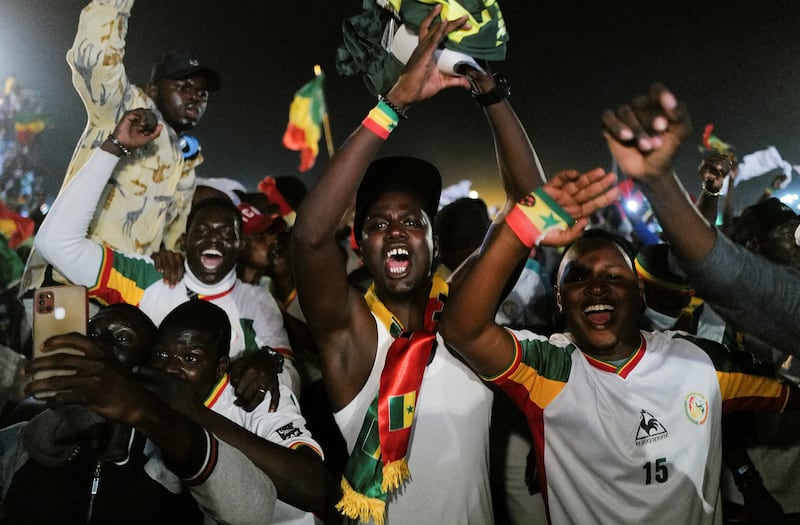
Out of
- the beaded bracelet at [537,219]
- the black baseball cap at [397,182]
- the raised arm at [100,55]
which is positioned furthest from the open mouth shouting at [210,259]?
the beaded bracelet at [537,219]

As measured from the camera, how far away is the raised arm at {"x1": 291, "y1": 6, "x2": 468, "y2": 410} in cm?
188

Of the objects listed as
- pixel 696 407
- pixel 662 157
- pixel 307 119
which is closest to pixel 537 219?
pixel 662 157

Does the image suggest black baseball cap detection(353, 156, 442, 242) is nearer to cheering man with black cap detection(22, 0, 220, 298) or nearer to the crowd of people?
the crowd of people

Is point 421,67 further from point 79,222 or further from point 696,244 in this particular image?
point 79,222

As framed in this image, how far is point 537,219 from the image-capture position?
182cm

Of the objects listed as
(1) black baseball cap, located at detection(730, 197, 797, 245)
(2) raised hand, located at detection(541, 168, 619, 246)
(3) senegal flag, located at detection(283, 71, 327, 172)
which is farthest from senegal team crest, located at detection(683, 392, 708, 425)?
(3) senegal flag, located at detection(283, 71, 327, 172)

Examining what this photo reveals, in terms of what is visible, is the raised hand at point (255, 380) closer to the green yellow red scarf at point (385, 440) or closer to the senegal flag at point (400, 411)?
the green yellow red scarf at point (385, 440)

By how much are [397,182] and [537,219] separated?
2.49ft

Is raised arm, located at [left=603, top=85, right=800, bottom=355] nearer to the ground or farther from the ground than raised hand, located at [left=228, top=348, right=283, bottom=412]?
farther from the ground

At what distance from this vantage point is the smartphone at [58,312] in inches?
58.5

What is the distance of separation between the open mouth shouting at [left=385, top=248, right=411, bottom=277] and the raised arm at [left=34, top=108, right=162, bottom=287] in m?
2.05

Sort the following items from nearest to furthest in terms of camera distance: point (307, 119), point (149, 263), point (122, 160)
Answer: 1. point (149, 263)
2. point (122, 160)
3. point (307, 119)

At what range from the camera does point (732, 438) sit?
283 centimetres

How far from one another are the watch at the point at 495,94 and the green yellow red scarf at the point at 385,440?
3.79ft
